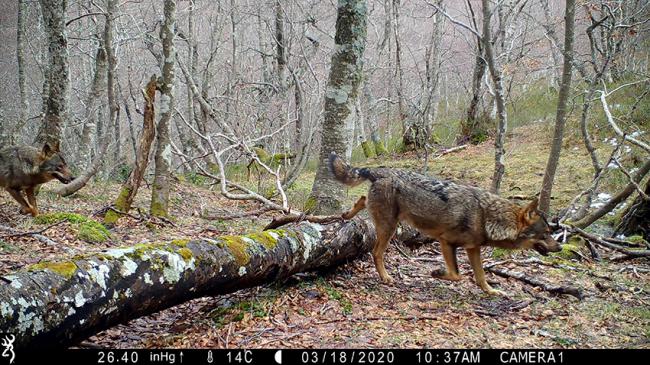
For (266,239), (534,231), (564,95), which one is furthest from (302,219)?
(564,95)

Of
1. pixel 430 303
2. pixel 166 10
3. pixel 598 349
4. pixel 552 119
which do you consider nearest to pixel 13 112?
pixel 166 10

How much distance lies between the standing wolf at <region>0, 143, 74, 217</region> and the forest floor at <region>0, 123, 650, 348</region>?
1.63 feet

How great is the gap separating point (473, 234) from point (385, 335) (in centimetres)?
245

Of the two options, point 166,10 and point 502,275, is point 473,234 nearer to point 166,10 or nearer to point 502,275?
point 502,275

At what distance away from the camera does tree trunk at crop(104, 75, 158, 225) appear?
400 inches

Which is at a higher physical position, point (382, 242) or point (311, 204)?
point (311, 204)

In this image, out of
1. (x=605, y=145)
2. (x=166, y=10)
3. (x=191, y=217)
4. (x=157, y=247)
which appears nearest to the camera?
(x=157, y=247)

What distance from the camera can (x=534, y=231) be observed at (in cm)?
718

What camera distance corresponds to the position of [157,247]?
15.8 feet

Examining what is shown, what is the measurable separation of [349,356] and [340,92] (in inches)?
231

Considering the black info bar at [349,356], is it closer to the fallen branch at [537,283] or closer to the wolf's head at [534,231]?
the fallen branch at [537,283]

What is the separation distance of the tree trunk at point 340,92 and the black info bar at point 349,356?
480 centimetres

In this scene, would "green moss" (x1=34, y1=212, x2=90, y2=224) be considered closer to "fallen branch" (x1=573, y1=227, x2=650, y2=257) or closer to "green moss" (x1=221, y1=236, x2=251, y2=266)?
"green moss" (x1=221, y1=236, x2=251, y2=266)

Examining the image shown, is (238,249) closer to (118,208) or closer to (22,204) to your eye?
(118,208)
